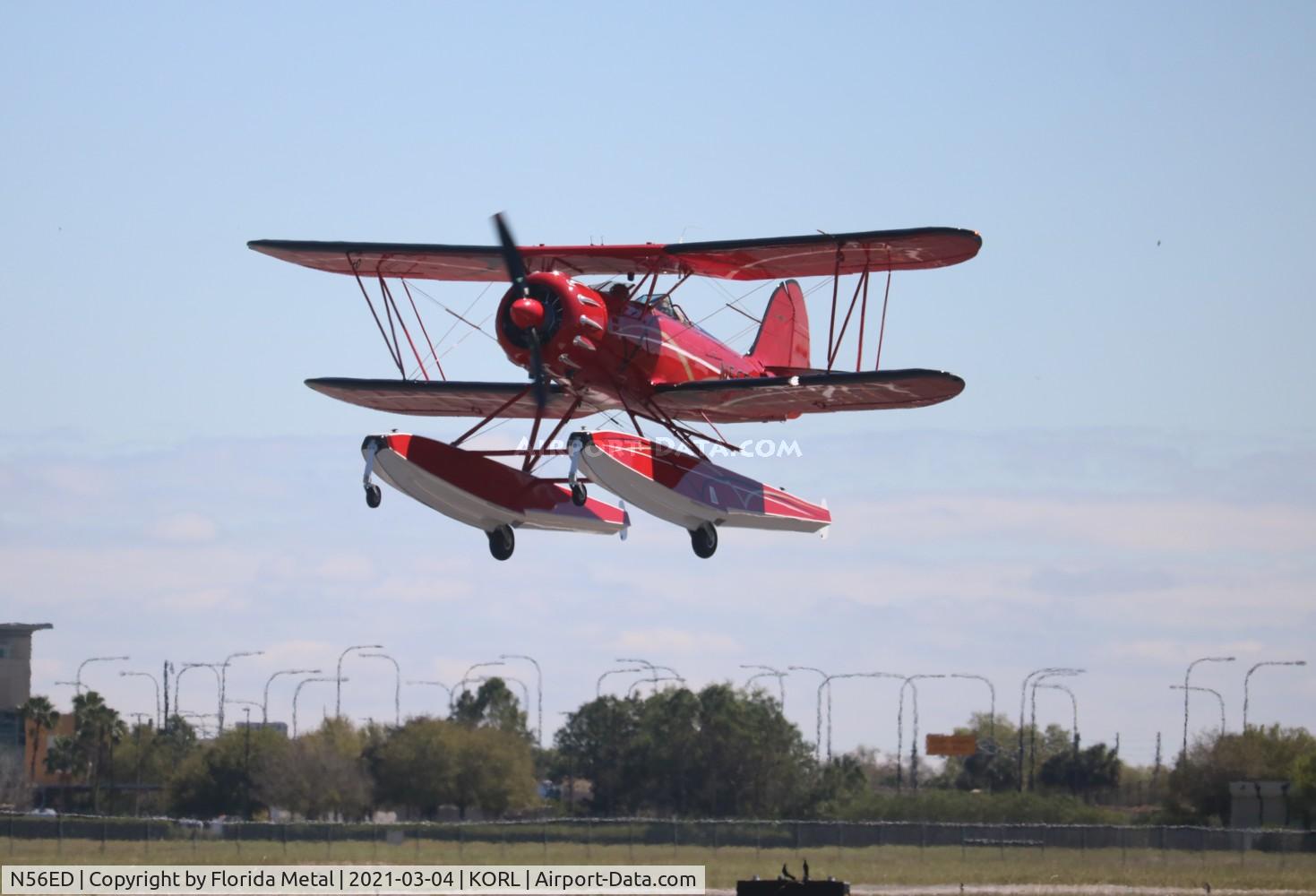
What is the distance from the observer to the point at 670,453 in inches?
1423

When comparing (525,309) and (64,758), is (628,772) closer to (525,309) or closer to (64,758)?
(64,758)

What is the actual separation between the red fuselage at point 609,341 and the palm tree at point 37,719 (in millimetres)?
67951

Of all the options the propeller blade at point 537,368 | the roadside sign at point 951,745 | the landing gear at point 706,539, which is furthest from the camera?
the roadside sign at point 951,745

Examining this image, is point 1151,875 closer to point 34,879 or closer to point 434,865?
point 434,865

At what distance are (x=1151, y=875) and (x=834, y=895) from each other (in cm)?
2836

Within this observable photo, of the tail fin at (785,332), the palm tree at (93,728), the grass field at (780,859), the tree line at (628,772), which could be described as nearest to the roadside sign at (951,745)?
the tree line at (628,772)

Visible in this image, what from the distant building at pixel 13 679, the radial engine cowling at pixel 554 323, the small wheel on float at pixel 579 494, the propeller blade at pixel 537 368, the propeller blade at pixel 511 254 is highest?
the propeller blade at pixel 511 254

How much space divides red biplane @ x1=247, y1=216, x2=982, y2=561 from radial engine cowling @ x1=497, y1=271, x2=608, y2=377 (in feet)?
0.10

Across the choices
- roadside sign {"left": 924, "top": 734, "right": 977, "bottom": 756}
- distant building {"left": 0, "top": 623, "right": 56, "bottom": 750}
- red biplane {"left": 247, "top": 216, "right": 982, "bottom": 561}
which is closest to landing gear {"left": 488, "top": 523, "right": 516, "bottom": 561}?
red biplane {"left": 247, "top": 216, "right": 982, "bottom": 561}

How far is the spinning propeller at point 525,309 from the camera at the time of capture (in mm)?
33594

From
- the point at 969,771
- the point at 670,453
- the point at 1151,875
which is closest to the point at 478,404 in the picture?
the point at 670,453

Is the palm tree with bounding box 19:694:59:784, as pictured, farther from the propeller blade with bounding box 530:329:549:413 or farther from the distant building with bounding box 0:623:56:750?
the propeller blade with bounding box 530:329:549:413

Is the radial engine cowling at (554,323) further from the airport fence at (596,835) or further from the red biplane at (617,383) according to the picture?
the airport fence at (596,835)
